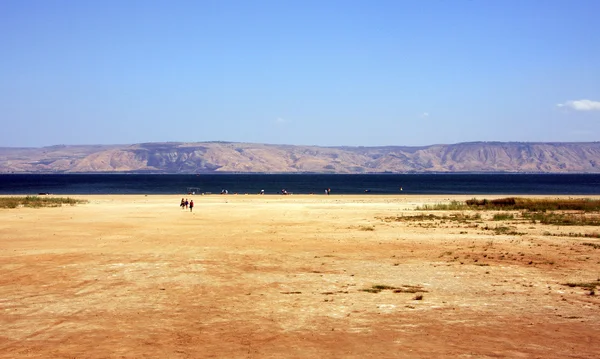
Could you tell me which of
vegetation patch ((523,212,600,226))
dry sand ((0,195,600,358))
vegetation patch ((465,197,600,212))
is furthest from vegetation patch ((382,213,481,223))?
dry sand ((0,195,600,358))

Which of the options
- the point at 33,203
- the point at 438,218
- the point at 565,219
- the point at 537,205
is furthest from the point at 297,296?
the point at 33,203

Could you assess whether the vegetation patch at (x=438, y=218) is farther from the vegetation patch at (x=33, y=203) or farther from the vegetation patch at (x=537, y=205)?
the vegetation patch at (x=33, y=203)

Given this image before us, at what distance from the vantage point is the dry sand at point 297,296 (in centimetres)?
1230

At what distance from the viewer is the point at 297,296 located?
16.9 meters

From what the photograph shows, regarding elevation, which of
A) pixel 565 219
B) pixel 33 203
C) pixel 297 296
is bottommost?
pixel 297 296

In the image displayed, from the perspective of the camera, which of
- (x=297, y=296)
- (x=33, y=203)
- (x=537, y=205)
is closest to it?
(x=297, y=296)

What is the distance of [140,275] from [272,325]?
823 centimetres

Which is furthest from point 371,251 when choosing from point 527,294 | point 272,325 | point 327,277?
point 272,325

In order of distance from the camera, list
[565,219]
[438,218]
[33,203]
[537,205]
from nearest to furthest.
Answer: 1. [565,219]
2. [438,218]
3. [537,205]
4. [33,203]

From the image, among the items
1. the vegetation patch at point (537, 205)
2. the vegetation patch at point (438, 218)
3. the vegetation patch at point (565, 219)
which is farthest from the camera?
the vegetation patch at point (537, 205)

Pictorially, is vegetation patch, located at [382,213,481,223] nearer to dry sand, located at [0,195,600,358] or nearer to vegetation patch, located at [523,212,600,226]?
vegetation patch, located at [523,212,600,226]

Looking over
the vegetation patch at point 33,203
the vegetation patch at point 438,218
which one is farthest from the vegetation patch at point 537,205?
the vegetation patch at point 33,203

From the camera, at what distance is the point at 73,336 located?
1289 cm

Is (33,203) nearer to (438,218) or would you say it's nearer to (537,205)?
(438,218)
